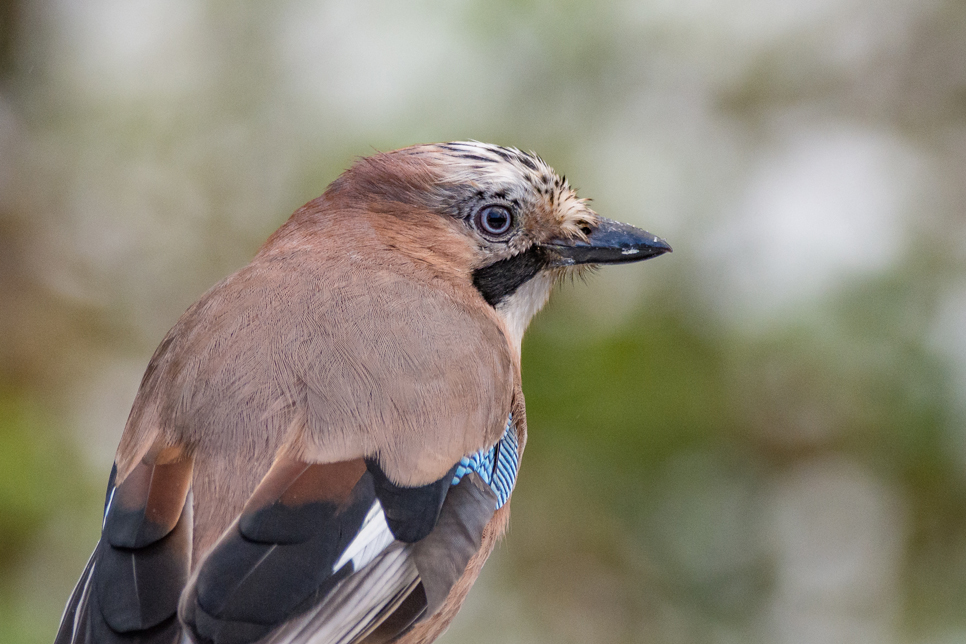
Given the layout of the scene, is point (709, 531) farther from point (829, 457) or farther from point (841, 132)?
point (841, 132)

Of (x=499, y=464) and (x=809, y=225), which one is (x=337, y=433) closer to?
(x=499, y=464)

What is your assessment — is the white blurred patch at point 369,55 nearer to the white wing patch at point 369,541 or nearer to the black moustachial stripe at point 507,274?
the black moustachial stripe at point 507,274

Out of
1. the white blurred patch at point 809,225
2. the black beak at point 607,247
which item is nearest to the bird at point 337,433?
the black beak at point 607,247

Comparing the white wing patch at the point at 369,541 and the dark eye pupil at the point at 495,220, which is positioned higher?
the dark eye pupil at the point at 495,220

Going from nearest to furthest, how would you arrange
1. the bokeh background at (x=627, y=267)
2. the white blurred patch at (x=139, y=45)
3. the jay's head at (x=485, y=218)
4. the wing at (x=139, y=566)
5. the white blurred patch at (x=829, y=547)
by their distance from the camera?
the wing at (x=139, y=566)
the jay's head at (x=485, y=218)
the bokeh background at (x=627, y=267)
the white blurred patch at (x=829, y=547)
the white blurred patch at (x=139, y=45)

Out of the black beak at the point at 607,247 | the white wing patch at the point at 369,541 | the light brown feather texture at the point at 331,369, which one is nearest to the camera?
the white wing patch at the point at 369,541

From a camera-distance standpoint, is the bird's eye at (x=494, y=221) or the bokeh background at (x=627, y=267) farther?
the bokeh background at (x=627, y=267)

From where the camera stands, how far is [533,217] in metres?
2.75

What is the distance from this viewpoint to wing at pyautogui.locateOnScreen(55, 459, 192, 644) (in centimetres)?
171

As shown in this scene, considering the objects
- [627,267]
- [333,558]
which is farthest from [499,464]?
[627,267]

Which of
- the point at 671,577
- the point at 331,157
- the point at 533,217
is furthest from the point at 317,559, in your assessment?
the point at 331,157

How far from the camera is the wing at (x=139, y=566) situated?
171 cm

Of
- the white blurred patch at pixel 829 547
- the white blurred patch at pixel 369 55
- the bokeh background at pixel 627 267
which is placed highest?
the white blurred patch at pixel 369 55

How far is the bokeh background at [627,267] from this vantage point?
3.98 meters
